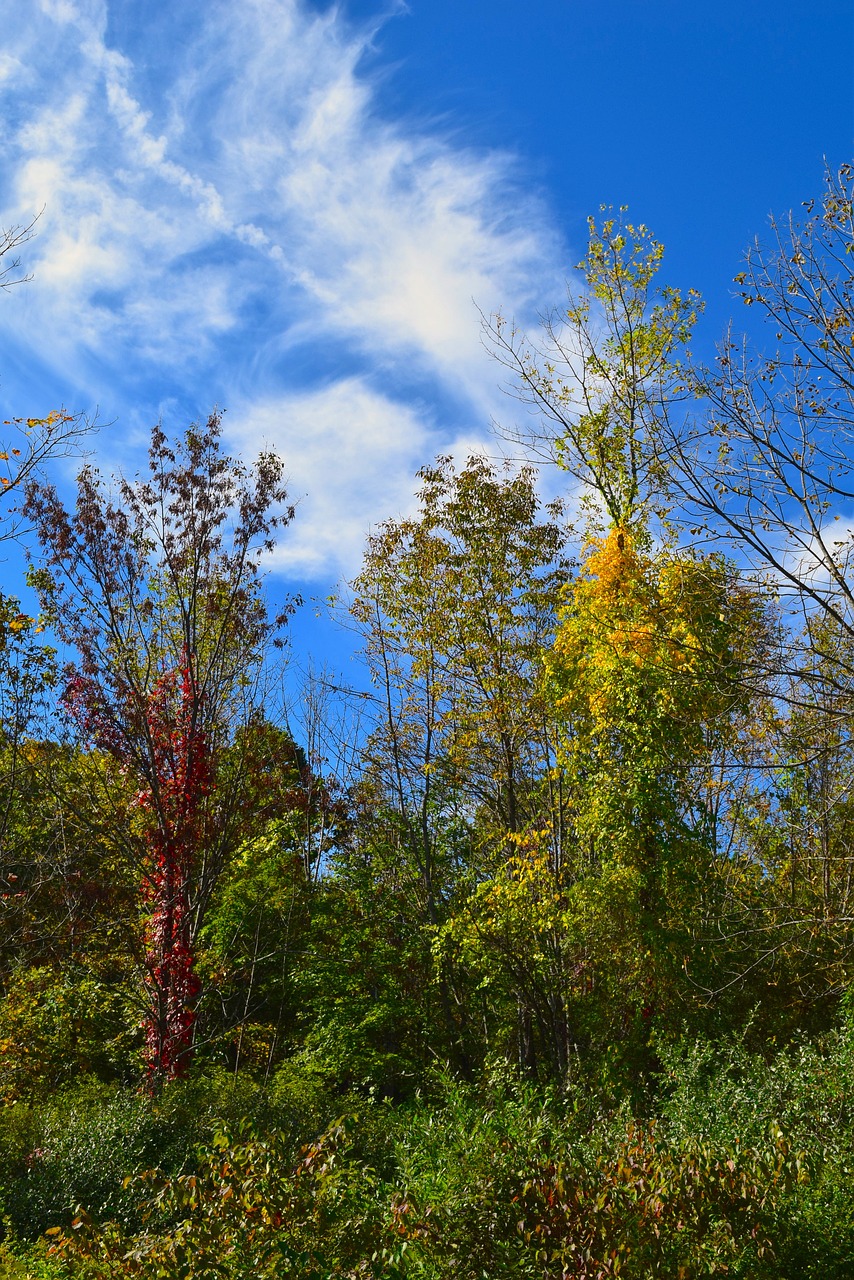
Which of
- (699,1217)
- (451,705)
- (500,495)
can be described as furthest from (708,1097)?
(500,495)

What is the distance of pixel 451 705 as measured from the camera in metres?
14.3

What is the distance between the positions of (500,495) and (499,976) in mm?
7058

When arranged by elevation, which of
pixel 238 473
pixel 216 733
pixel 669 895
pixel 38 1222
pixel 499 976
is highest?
pixel 238 473

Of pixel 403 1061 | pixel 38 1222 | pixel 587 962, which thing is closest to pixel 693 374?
pixel 587 962

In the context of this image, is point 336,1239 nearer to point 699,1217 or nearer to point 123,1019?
point 699,1217

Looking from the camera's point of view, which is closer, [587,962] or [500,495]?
[587,962]

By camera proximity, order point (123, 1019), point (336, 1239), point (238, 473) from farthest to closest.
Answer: point (123, 1019) < point (238, 473) < point (336, 1239)

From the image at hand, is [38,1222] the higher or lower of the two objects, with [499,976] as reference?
lower

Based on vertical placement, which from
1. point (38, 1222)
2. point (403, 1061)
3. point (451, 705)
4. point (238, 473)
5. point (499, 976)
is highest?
point (238, 473)

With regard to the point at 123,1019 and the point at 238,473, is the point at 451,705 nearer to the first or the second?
the point at 238,473

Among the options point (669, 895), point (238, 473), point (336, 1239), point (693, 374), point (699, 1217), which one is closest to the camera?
point (336, 1239)

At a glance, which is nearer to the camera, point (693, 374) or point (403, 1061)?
point (693, 374)

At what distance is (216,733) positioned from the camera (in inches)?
482

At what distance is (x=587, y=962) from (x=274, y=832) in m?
4.61
